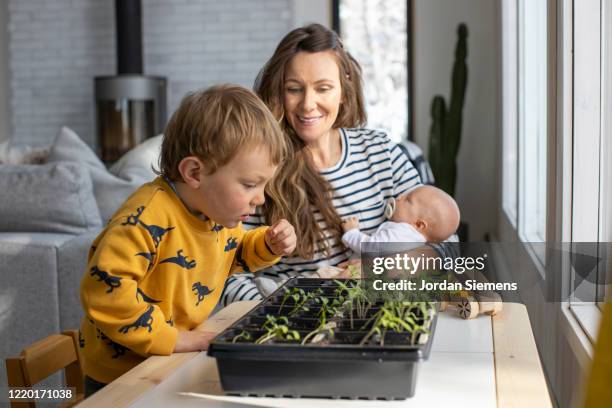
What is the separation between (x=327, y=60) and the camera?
2016 millimetres

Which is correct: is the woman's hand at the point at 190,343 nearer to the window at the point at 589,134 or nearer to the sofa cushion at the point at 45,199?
the window at the point at 589,134

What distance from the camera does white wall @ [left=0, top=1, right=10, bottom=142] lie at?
24.6 ft

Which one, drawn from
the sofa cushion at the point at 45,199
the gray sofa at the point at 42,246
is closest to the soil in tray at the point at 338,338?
the gray sofa at the point at 42,246

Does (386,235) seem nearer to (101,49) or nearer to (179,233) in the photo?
(179,233)

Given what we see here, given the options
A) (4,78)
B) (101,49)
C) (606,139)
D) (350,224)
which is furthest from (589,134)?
(4,78)

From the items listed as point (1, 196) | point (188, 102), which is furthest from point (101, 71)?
point (188, 102)

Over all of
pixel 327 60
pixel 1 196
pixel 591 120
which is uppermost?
pixel 327 60

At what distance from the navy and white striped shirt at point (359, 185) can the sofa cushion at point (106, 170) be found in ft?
4.30

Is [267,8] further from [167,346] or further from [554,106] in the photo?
[167,346]

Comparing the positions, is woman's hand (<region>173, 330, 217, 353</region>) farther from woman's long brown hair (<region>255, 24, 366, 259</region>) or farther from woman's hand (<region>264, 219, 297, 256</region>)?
woman's long brown hair (<region>255, 24, 366, 259</region>)

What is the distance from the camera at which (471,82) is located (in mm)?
6527

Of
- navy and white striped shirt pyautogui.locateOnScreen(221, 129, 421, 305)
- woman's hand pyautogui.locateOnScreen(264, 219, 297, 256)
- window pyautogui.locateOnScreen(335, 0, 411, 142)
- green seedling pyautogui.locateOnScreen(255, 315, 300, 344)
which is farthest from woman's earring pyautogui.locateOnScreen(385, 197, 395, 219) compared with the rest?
window pyautogui.locateOnScreen(335, 0, 411, 142)

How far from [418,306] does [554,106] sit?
127 cm

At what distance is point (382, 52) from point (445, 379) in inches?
241
